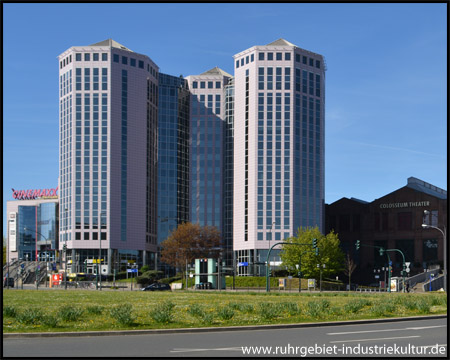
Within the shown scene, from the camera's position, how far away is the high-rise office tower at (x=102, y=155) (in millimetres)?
147625

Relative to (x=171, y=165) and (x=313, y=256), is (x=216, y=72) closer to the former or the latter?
(x=171, y=165)

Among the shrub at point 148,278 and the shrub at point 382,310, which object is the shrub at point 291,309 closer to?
the shrub at point 382,310

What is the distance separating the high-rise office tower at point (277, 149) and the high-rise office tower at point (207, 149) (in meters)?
10.5

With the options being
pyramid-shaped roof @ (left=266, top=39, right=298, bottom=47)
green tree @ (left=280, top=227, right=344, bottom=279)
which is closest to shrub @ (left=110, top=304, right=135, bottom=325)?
green tree @ (left=280, top=227, right=344, bottom=279)

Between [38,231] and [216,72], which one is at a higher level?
[216,72]

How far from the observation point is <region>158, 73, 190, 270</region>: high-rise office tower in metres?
163

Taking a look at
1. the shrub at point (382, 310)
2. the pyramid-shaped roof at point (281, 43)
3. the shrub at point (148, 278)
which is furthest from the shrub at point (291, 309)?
the pyramid-shaped roof at point (281, 43)

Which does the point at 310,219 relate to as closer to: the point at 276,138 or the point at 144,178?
the point at 276,138

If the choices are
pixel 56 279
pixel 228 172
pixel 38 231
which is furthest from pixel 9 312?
pixel 38 231

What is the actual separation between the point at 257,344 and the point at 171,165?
145 meters

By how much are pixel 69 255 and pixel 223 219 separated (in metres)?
36.8

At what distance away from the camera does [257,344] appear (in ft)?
63.4

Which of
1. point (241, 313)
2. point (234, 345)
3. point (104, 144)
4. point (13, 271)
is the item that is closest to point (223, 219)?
point (104, 144)

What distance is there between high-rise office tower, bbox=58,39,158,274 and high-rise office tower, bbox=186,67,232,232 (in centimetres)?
1480
